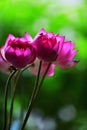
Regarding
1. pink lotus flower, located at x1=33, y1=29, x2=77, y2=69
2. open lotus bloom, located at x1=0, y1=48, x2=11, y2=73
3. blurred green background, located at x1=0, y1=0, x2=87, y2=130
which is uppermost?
pink lotus flower, located at x1=33, y1=29, x2=77, y2=69

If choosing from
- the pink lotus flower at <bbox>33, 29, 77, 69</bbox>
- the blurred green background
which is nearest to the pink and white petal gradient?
the pink lotus flower at <bbox>33, 29, 77, 69</bbox>

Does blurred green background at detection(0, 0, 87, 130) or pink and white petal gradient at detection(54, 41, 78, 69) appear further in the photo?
blurred green background at detection(0, 0, 87, 130)

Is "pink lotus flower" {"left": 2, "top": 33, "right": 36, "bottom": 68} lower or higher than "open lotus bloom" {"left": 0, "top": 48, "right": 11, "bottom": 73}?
higher

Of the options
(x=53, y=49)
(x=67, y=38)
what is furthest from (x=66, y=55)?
(x=67, y=38)

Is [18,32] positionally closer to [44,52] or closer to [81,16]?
[81,16]

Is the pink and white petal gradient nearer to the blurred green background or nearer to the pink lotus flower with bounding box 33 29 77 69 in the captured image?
the pink lotus flower with bounding box 33 29 77 69

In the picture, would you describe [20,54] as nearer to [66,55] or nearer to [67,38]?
[66,55]

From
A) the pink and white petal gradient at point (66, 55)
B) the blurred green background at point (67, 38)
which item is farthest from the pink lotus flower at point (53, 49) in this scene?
the blurred green background at point (67, 38)
